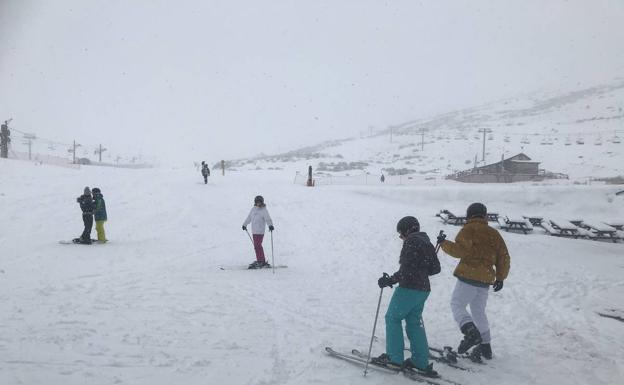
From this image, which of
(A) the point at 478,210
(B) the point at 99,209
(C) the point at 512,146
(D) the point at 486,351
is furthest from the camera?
(C) the point at 512,146

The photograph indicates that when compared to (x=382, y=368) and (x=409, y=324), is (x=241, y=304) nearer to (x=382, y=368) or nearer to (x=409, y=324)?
(x=382, y=368)

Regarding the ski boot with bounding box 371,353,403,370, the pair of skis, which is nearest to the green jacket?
the pair of skis

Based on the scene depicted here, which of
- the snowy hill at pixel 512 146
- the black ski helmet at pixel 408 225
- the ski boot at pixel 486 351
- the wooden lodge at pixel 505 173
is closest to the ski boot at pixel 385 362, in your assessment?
the ski boot at pixel 486 351

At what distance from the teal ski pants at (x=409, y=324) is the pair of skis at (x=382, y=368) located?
0.11 m

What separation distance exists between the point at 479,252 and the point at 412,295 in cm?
120

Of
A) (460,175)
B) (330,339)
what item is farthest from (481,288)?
(460,175)

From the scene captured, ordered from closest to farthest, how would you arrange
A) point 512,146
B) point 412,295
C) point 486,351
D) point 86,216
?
point 412,295
point 486,351
point 86,216
point 512,146

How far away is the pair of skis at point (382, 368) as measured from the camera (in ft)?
16.7

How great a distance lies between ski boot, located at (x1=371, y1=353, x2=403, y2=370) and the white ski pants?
42.8 inches

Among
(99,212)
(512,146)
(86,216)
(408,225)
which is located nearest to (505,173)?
(512,146)

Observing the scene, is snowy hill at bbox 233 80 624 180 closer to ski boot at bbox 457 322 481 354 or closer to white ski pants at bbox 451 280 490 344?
white ski pants at bbox 451 280 490 344

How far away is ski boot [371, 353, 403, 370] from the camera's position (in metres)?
5.32

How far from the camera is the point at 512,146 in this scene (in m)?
75.6

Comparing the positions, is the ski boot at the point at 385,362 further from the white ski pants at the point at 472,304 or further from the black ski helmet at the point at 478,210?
the black ski helmet at the point at 478,210
